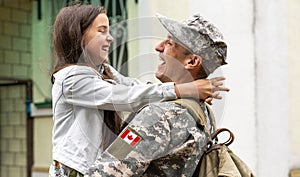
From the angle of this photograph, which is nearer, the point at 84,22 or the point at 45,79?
the point at 84,22

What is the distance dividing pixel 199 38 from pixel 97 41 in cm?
59

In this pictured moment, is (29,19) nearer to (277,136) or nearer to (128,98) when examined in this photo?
(277,136)

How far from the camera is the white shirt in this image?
231cm

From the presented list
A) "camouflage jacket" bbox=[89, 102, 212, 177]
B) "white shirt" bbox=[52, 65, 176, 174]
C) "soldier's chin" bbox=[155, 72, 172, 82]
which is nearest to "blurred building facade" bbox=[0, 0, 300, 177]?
"white shirt" bbox=[52, 65, 176, 174]

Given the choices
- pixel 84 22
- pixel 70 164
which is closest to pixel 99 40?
pixel 84 22

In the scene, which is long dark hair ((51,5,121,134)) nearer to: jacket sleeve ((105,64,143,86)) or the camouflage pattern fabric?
jacket sleeve ((105,64,143,86))

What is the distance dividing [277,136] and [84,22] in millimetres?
2839

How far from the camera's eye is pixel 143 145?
1.92 meters

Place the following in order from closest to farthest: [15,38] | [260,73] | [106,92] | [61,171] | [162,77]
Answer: [162,77] → [106,92] → [61,171] → [260,73] → [15,38]

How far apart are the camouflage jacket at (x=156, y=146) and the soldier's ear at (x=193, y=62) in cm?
19

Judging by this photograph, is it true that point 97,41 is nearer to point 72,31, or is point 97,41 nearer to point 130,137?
point 72,31

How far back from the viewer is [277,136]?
488 cm

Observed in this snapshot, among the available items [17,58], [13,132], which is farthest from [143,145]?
[13,132]

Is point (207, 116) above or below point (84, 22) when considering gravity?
below
